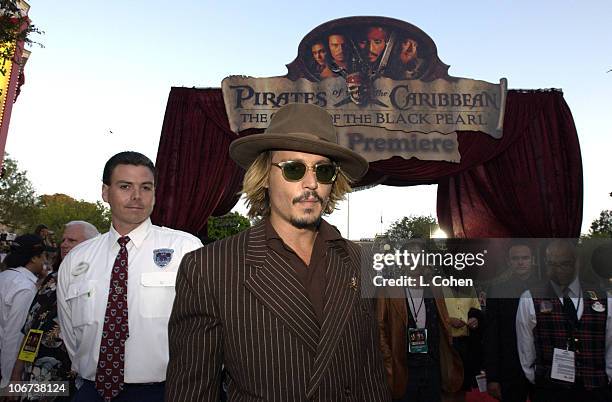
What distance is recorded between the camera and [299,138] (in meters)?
2.03

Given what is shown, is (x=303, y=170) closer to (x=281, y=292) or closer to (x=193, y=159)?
(x=281, y=292)

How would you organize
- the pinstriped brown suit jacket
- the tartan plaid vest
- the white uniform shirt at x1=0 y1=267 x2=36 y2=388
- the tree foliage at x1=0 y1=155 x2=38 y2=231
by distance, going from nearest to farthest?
the pinstriped brown suit jacket → the tartan plaid vest → the white uniform shirt at x1=0 y1=267 x2=36 y2=388 → the tree foliage at x1=0 y1=155 x2=38 y2=231

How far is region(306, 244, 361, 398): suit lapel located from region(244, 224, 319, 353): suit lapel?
4 cm

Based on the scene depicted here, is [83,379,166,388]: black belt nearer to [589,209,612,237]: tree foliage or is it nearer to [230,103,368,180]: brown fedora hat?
[230,103,368,180]: brown fedora hat

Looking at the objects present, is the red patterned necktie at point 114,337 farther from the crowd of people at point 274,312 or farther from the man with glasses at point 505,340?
the man with glasses at point 505,340

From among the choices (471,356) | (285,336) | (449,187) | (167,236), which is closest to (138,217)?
(167,236)

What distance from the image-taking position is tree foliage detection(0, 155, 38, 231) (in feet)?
183

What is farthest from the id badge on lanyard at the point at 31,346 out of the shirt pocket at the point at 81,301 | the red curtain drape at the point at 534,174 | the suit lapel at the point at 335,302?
the red curtain drape at the point at 534,174

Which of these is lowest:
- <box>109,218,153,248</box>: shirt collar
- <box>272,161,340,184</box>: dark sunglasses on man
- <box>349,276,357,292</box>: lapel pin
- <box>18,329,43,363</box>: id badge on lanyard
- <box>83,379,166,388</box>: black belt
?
<box>83,379,166,388</box>: black belt

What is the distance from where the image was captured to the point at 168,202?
1019 cm

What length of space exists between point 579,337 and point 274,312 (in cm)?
323

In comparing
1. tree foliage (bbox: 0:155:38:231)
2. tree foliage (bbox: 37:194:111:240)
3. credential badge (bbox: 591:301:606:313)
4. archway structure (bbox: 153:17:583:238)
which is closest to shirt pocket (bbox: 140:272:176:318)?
credential badge (bbox: 591:301:606:313)

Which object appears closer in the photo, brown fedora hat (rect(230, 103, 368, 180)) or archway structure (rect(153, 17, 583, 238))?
brown fedora hat (rect(230, 103, 368, 180))

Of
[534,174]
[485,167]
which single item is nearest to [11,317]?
[485,167]
